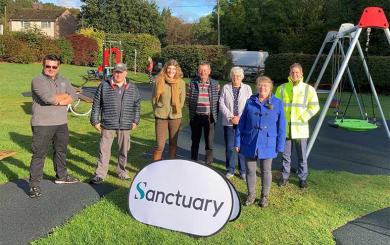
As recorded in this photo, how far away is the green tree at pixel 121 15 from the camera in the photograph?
58.2 m

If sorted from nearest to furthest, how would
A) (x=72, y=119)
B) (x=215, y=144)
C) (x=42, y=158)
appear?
(x=42, y=158) < (x=215, y=144) < (x=72, y=119)

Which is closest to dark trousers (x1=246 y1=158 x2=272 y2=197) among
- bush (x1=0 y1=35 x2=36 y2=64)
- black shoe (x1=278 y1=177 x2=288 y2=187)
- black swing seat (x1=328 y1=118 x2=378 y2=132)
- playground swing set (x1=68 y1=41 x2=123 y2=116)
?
black shoe (x1=278 y1=177 x2=288 y2=187)

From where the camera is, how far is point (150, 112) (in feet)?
48.3

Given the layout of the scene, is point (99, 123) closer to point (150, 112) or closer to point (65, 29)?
point (150, 112)

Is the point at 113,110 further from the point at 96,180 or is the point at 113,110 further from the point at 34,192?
the point at 34,192

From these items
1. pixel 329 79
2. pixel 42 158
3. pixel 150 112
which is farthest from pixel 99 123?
pixel 329 79

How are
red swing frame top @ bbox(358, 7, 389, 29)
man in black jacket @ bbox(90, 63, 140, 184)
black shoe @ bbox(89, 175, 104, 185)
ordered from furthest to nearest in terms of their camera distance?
red swing frame top @ bbox(358, 7, 389, 29), black shoe @ bbox(89, 175, 104, 185), man in black jacket @ bbox(90, 63, 140, 184)

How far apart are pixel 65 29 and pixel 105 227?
261ft

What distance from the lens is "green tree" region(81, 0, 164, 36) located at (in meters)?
58.2

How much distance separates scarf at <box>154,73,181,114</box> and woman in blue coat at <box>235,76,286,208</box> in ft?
4.62

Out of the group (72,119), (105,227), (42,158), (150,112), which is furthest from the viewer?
(150,112)

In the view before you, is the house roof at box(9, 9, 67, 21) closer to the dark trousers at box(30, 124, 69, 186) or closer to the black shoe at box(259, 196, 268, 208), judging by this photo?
the dark trousers at box(30, 124, 69, 186)

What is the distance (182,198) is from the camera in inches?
187

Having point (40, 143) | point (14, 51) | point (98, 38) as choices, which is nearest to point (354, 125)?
point (40, 143)
